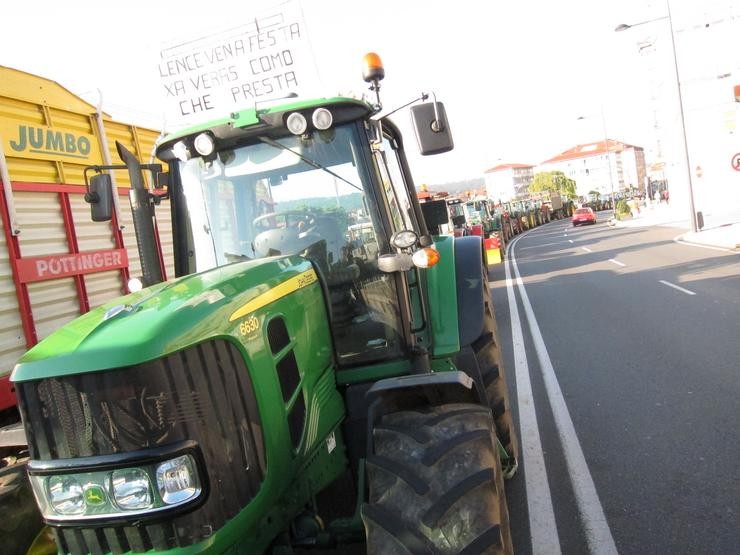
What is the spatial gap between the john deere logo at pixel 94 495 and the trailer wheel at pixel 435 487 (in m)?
0.91

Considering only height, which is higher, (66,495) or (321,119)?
(321,119)

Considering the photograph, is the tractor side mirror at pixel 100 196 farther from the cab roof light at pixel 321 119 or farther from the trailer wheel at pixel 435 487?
the trailer wheel at pixel 435 487

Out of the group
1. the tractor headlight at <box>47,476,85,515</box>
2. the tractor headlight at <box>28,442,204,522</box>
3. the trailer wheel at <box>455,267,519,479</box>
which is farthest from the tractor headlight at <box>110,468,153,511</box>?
the trailer wheel at <box>455,267,519,479</box>

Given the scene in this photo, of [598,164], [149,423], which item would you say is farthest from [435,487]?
[598,164]

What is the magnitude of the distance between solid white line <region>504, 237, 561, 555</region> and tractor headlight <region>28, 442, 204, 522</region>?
7.10 feet

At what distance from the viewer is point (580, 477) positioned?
4.09m

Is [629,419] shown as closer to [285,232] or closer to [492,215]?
[285,232]

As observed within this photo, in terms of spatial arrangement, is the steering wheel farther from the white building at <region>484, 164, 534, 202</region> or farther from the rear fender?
the white building at <region>484, 164, 534, 202</region>

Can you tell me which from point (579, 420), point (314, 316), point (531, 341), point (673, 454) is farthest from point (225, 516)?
point (531, 341)

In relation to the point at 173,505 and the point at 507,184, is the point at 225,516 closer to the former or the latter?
the point at 173,505

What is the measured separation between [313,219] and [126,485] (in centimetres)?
175

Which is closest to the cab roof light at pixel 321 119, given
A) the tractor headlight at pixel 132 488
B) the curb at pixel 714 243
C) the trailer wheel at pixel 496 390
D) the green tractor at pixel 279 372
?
the green tractor at pixel 279 372

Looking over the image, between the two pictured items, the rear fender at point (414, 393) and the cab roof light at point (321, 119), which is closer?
the rear fender at point (414, 393)

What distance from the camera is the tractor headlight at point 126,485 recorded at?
193 cm
